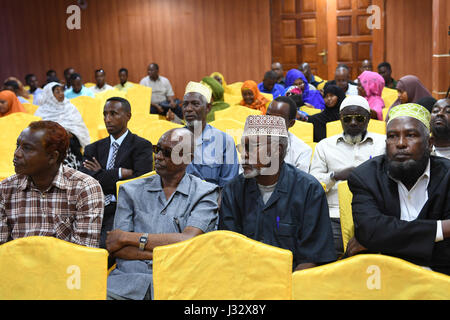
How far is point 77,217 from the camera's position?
2561 mm

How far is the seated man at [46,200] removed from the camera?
2557mm

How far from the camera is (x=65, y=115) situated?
20.4 feet

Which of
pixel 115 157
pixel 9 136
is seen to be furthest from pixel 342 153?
pixel 9 136

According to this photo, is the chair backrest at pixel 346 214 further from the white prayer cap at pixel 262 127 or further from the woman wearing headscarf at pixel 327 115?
the woman wearing headscarf at pixel 327 115

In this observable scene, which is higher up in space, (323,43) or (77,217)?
(323,43)

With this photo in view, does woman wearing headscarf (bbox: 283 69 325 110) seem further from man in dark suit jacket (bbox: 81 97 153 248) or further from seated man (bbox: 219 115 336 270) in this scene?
seated man (bbox: 219 115 336 270)

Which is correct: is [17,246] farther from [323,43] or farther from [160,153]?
[323,43]

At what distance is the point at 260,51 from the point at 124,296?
10.2 metres

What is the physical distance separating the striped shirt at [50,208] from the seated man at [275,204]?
0.69 m

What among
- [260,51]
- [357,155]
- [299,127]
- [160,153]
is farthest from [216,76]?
[160,153]

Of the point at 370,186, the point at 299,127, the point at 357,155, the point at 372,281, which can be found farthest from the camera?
the point at 299,127

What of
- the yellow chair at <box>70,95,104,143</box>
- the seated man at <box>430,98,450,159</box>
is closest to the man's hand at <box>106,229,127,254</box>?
the seated man at <box>430,98,450,159</box>

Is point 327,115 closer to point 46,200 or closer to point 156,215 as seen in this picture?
point 156,215

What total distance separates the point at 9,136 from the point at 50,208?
113 inches
